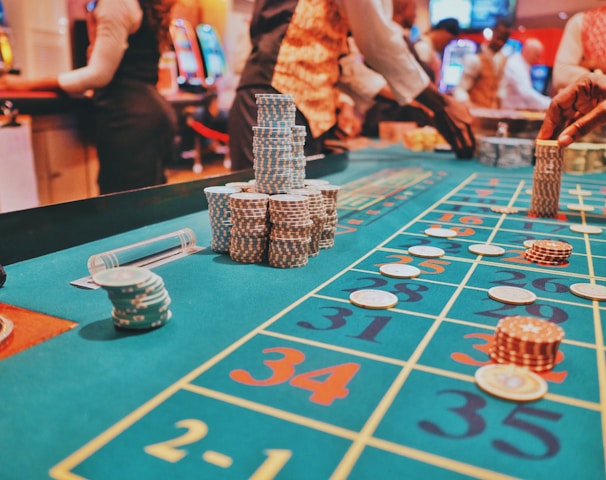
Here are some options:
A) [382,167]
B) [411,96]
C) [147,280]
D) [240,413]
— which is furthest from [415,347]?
[382,167]

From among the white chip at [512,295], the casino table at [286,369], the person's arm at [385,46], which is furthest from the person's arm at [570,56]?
the white chip at [512,295]

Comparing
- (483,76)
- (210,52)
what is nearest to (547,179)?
(483,76)

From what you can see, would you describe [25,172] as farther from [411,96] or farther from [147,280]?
[147,280]

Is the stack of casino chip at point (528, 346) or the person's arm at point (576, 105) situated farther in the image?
the person's arm at point (576, 105)

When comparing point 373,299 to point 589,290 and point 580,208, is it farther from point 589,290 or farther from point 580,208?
point 580,208

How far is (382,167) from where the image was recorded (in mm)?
4383

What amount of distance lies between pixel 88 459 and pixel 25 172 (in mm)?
4009

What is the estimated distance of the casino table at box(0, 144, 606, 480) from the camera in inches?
35.4

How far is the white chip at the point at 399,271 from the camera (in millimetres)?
1798

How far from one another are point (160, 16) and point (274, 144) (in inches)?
79.8

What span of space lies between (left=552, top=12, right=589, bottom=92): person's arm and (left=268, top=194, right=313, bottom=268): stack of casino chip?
4142mm

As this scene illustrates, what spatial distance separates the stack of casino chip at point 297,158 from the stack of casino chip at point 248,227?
23 centimetres

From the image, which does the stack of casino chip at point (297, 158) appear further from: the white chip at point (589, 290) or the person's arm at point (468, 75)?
the person's arm at point (468, 75)

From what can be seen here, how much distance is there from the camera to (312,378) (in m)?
1.16
